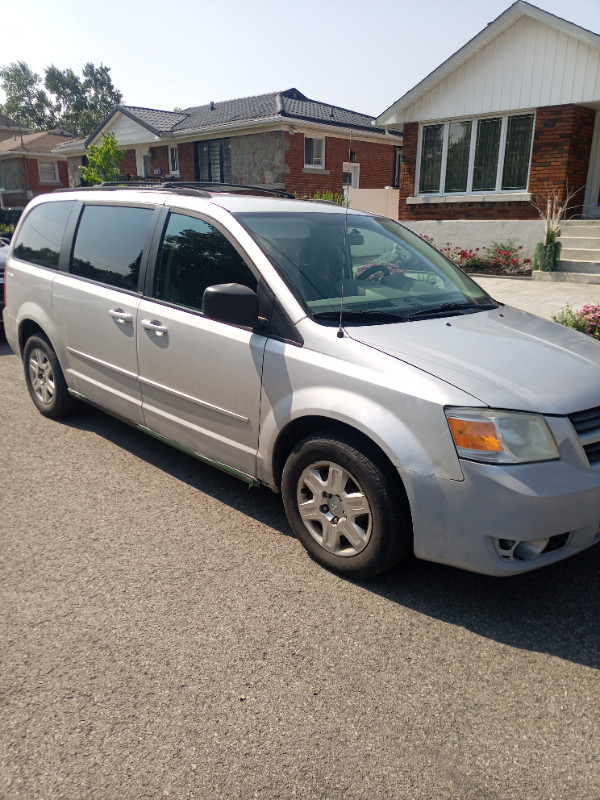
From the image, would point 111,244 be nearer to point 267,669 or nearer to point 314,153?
point 267,669

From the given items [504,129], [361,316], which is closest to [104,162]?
[504,129]

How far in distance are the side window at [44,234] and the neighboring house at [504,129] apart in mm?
11480

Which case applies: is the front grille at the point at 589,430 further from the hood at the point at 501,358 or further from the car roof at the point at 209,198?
the car roof at the point at 209,198

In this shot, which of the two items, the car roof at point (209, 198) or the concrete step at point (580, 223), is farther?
the concrete step at point (580, 223)

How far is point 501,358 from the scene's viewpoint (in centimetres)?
304

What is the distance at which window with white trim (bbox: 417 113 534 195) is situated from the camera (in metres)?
14.8

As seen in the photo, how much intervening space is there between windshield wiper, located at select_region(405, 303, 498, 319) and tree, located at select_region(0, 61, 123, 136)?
304ft

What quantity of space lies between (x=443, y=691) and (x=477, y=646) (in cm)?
34

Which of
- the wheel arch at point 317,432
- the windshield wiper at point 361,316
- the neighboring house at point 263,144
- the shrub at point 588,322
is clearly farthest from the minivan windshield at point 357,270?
the neighboring house at point 263,144

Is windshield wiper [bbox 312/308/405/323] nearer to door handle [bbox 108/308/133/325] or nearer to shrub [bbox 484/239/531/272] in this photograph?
door handle [bbox 108/308/133/325]

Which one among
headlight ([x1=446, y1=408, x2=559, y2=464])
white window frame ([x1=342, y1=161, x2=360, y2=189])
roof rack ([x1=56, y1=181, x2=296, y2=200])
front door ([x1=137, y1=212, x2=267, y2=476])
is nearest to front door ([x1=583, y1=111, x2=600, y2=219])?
roof rack ([x1=56, y1=181, x2=296, y2=200])

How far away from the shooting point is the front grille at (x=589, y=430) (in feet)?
9.11

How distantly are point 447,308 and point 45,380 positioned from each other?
361cm

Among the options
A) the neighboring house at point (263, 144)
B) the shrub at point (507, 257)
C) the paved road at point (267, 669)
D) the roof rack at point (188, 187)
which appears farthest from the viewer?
the neighboring house at point (263, 144)
